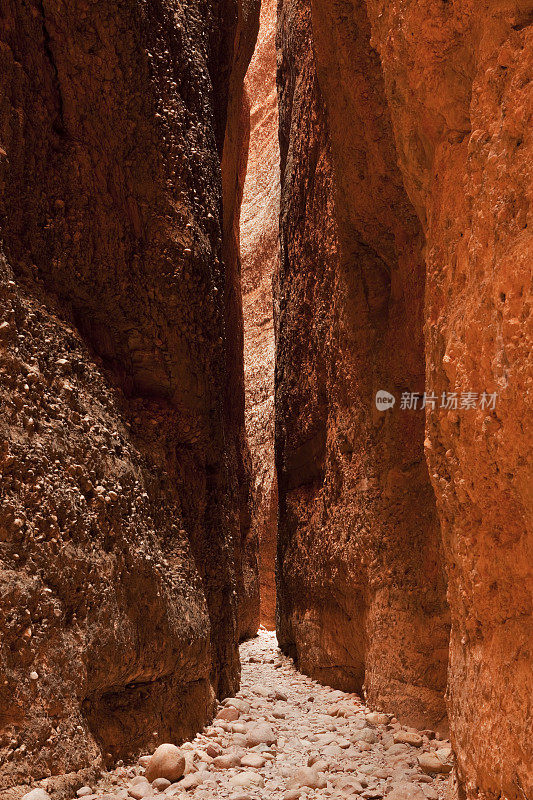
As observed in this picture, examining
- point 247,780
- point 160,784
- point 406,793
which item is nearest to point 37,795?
point 160,784

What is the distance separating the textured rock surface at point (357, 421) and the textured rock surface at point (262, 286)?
83.6 inches

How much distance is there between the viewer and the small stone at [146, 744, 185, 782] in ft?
8.73

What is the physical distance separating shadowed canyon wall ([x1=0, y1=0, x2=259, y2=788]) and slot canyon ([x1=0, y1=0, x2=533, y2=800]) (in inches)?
0.5

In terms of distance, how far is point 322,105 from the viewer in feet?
15.7

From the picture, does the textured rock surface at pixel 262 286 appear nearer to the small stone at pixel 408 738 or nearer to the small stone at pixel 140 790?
the small stone at pixel 408 738

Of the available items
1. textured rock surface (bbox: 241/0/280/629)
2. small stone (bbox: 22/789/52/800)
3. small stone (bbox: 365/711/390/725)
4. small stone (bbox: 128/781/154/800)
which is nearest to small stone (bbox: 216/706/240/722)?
small stone (bbox: 365/711/390/725)

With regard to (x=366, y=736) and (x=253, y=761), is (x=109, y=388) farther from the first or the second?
(x=366, y=736)

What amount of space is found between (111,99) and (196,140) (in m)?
0.50

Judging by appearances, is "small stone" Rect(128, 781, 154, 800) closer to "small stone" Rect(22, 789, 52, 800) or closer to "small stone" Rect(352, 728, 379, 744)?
"small stone" Rect(22, 789, 52, 800)

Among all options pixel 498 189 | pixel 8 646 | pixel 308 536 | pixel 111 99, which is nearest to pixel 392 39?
pixel 498 189

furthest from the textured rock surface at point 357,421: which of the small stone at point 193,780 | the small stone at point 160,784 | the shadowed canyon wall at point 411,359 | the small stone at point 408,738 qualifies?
the small stone at point 160,784

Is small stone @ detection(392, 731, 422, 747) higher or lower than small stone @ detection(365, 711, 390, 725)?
higher

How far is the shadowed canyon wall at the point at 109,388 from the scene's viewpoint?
2477 mm

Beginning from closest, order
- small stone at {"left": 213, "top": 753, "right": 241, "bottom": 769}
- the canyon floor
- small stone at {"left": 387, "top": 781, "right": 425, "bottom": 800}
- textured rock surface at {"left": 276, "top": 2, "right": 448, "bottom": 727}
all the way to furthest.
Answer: small stone at {"left": 387, "top": 781, "right": 425, "bottom": 800} → the canyon floor → small stone at {"left": 213, "top": 753, "right": 241, "bottom": 769} → textured rock surface at {"left": 276, "top": 2, "right": 448, "bottom": 727}
